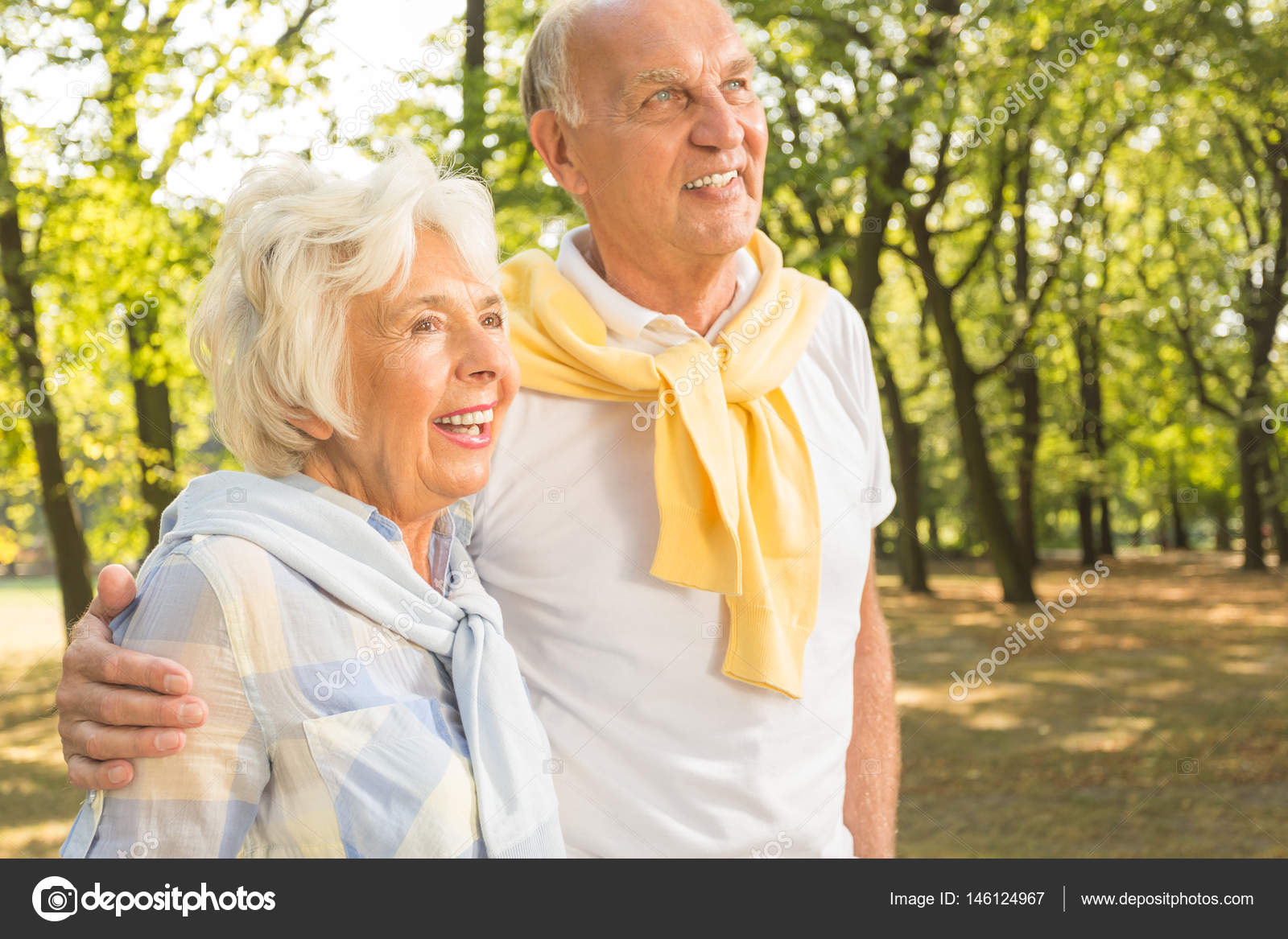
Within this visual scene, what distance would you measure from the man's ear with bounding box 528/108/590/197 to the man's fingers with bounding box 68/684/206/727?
136cm

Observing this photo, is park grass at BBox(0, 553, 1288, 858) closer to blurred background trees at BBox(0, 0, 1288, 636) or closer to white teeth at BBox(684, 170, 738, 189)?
blurred background trees at BBox(0, 0, 1288, 636)

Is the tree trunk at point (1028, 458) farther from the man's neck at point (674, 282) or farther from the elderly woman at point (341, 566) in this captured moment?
the elderly woman at point (341, 566)

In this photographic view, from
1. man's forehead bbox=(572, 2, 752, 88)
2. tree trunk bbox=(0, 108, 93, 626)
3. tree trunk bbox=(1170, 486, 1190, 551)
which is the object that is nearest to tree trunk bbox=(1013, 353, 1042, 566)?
tree trunk bbox=(1170, 486, 1190, 551)

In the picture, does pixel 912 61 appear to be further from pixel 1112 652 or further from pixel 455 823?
pixel 455 823

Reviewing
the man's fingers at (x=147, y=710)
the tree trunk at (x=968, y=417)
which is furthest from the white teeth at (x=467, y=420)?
the tree trunk at (x=968, y=417)

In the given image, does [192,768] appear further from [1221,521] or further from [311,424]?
[1221,521]

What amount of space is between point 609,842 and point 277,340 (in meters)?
1.07

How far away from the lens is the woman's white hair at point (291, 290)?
1.75m

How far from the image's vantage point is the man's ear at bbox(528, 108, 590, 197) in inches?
96.6

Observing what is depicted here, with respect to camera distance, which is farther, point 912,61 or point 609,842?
point 912,61

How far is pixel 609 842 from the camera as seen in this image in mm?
2115

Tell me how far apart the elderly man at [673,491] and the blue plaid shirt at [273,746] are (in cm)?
52

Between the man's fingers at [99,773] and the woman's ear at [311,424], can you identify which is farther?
the woman's ear at [311,424]
